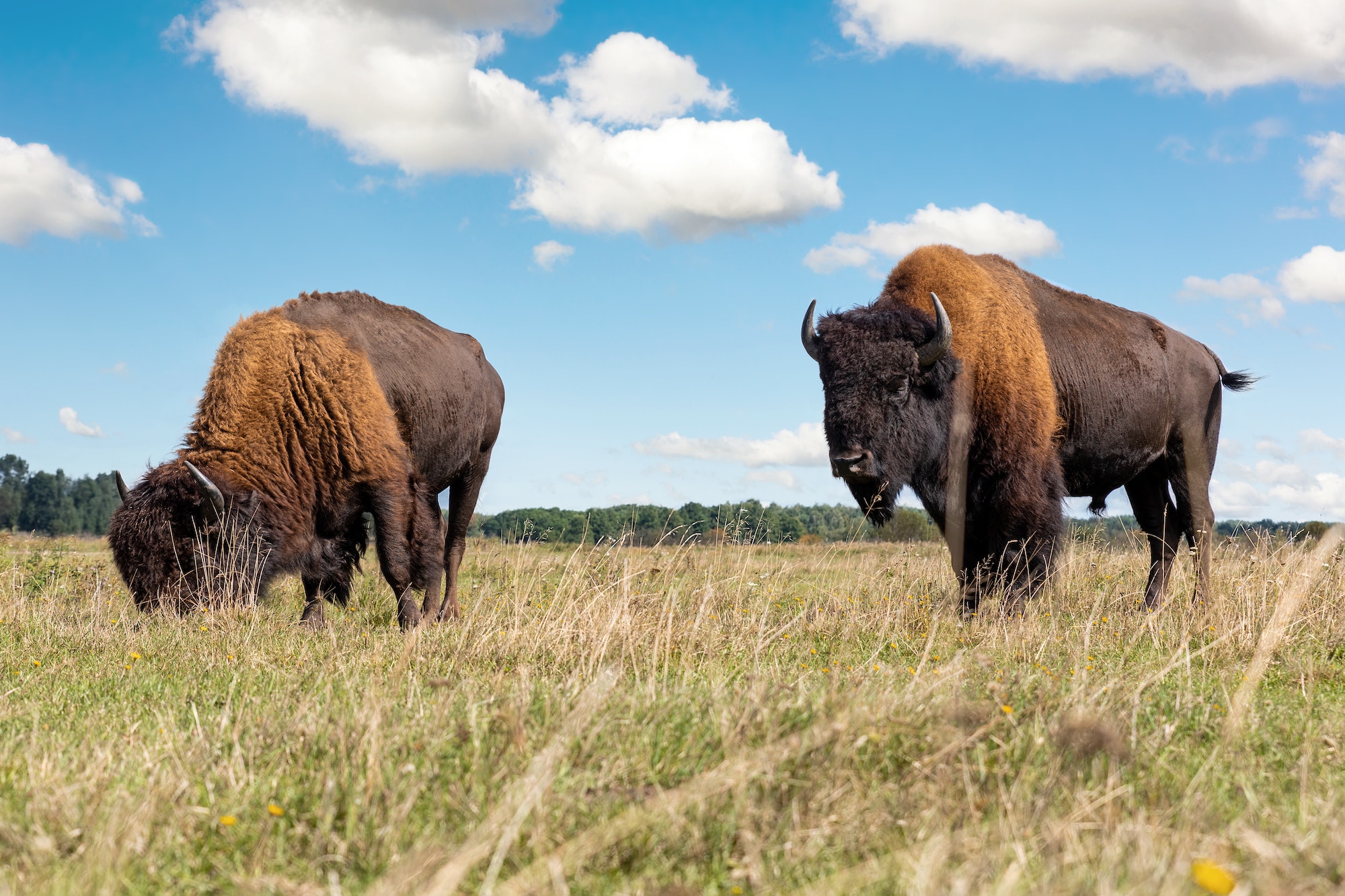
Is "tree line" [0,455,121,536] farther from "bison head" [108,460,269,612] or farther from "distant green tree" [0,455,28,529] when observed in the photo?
"bison head" [108,460,269,612]

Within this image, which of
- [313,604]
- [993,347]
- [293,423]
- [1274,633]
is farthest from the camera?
[313,604]

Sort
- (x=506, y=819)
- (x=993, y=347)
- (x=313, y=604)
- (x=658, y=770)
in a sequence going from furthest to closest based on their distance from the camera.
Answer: (x=313, y=604), (x=993, y=347), (x=658, y=770), (x=506, y=819)

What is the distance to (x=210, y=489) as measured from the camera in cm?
718

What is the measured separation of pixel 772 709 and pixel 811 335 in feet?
14.6

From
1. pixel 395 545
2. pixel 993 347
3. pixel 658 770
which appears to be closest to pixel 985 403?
pixel 993 347

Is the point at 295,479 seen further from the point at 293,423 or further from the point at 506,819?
the point at 506,819

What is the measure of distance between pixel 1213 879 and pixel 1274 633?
4387mm

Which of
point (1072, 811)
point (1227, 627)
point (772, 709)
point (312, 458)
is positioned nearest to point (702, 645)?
point (772, 709)

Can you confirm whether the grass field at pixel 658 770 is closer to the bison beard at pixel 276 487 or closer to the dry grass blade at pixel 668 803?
the dry grass blade at pixel 668 803

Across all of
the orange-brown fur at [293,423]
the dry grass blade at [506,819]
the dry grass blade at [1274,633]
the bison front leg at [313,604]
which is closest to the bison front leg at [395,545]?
the orange-brown fur at [293,423]

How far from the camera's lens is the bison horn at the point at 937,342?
7.04m

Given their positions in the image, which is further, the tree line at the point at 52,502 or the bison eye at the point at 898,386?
the tree line at the point at 52,502

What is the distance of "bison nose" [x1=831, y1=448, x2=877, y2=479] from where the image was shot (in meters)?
6.84

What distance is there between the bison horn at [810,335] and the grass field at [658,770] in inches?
102
